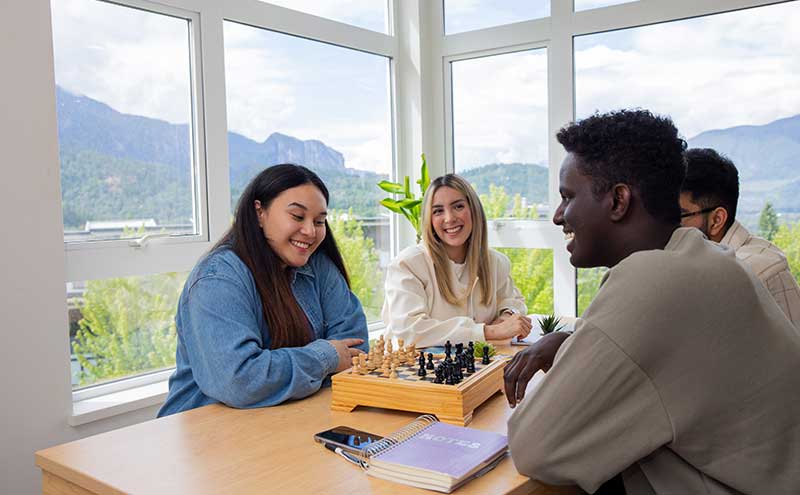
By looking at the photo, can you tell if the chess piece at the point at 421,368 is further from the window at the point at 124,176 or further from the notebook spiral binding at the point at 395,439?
the window at the point at 124,176

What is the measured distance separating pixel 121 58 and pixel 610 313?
2635 millimetres

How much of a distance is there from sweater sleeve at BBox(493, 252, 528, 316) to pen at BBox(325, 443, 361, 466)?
1729mm

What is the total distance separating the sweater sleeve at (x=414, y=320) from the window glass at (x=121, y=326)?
3.56 feet

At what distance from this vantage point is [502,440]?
1461 mm

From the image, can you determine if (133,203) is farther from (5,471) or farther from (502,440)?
(502,440)

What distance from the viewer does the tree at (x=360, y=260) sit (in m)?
4.25

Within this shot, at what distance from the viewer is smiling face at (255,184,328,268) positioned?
2119mm

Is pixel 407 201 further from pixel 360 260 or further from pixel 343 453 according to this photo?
pixel 343 453

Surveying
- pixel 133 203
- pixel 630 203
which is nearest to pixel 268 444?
pixel 630 203

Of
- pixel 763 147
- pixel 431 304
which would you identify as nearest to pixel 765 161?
pixel 763 147

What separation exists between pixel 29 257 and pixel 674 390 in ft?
7.56

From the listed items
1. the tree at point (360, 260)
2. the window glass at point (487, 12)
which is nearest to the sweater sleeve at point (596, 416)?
the tree at point (360, 260)

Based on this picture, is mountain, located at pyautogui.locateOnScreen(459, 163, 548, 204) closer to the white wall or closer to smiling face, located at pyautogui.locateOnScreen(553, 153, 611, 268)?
the white wall

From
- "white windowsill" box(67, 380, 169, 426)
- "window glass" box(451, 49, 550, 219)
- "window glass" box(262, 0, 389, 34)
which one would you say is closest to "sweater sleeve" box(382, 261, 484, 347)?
"white windowsill" box(67, 380, 169, 426)
